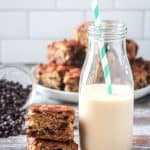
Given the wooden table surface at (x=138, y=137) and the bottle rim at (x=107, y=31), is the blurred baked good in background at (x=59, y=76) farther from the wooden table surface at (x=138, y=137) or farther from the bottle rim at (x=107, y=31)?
the bottle rim at (x=107, y=31)

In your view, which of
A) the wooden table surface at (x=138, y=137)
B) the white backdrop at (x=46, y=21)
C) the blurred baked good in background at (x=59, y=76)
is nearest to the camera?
the wooden table surface at (x=138, y=137)

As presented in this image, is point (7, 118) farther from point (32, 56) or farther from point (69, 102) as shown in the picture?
point (32, 56)

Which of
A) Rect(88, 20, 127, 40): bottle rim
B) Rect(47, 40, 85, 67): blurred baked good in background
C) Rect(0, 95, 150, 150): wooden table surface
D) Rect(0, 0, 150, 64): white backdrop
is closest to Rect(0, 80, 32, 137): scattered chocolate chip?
Rect(0, 95, 150, 150): wooden table surface

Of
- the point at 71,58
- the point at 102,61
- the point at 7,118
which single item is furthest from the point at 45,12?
the point at 102,61

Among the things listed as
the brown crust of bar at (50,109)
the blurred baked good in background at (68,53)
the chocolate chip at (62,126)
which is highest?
the blurred baked good in background at (68,53)

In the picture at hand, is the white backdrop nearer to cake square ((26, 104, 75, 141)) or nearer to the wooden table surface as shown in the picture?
the wooden table surface

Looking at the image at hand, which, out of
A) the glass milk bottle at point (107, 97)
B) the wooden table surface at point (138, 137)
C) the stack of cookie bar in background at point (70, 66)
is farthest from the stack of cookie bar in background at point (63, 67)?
the glass milk bottle at point (107, 97)

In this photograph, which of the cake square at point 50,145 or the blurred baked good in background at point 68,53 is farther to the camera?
the blurred baked good in background at point 68,53

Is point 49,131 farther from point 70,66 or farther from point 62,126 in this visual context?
point 70,66
